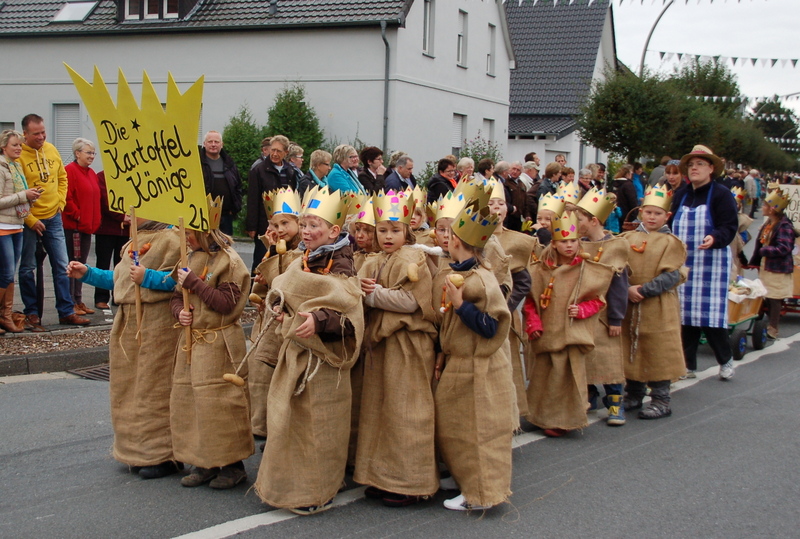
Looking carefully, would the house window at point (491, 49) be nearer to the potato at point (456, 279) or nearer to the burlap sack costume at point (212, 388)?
the burlap sack costume at point (212, 388)

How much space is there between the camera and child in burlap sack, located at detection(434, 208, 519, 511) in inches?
179

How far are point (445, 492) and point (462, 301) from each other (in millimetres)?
1247

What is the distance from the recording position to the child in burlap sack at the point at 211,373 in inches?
189

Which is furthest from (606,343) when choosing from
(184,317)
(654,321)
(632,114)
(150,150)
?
(632,114)

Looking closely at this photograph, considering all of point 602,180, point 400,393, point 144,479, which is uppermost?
point 602,180

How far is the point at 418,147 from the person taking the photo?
21.4 meters

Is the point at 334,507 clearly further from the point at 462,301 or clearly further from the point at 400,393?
the point at 462,301

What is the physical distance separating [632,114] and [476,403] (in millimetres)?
19792

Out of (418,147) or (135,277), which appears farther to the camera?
(418,147)

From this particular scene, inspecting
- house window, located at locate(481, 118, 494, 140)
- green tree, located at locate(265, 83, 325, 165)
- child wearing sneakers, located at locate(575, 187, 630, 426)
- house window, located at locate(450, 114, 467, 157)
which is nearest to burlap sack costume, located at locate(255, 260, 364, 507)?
child wearing sneakers, located at locate(575, 187, 630, 426)

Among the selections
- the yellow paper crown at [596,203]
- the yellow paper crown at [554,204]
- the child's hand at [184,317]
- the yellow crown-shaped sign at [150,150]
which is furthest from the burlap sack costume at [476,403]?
the yellow paper crown at [596,203]

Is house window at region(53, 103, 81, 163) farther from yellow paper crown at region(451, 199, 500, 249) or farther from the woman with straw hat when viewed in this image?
yellow paper crown at region(451, 199, 500, 249)

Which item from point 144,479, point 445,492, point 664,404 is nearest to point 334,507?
point 445,492

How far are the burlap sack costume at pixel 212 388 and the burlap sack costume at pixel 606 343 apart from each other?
8.90 feet
